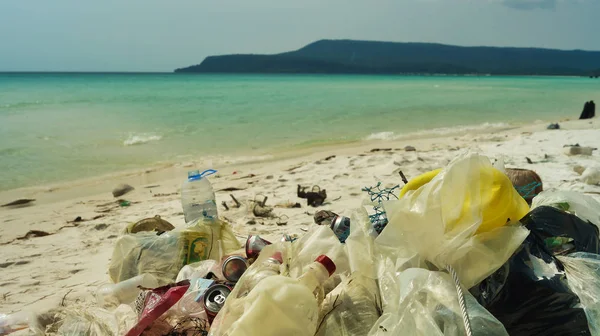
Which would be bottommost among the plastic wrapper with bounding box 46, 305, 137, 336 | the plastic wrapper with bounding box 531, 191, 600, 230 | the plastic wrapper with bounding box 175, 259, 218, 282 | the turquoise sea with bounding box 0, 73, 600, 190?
the turquoise sea with bounding box 0, 73, 600, 190

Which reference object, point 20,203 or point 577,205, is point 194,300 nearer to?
point 577,205

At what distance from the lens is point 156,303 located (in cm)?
204

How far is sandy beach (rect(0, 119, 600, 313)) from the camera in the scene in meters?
3.27

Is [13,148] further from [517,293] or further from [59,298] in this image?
[517,293]

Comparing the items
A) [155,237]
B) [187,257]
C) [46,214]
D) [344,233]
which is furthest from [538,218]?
[46,214]

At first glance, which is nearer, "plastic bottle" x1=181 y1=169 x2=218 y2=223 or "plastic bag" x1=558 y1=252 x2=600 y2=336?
"plastic bag" x1=558 y1=252 x2=600 y2=336

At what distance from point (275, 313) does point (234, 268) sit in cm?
75

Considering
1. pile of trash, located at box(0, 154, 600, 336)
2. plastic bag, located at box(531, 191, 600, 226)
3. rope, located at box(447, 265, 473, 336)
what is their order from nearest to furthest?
1. rope, located at box(447, 265, 473, 336)
2. pile of trash, located at box(0, 154, 600, 336)
3. plastic bag, located at box(531, 191, 600, 226)

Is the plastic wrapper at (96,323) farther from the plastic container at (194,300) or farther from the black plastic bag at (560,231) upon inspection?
the black plastic bag at (560,231)

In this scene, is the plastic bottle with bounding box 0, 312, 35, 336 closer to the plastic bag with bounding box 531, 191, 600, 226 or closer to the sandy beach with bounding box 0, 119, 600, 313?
the sandy beach with bounding box 0, 119, 600, 313

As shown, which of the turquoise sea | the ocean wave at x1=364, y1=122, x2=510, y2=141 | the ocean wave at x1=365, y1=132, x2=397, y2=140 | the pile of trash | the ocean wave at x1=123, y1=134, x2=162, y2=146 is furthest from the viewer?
the ocean wave at x1=364, y1=122, x2=510, y2=141

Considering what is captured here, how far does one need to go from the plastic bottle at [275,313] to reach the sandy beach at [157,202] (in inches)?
56.1

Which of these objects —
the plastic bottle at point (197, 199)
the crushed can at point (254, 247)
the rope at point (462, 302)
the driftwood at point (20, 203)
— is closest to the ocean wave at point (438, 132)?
the driftwood at point (20, 203)

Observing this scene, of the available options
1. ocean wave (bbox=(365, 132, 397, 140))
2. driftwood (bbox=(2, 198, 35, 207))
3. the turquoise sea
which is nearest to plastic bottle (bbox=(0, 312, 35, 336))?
driftwood (bbox=(2, 198, 35, 207))
